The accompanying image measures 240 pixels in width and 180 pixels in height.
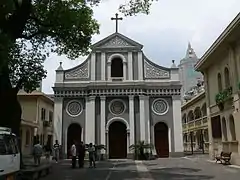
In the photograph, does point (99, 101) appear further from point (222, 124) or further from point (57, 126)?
point (222, 124)

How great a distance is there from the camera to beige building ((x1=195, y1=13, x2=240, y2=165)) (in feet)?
67.1

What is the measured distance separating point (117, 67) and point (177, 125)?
8.54m

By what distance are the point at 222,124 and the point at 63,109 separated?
52.8 feet

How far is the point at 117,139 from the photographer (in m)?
34.1

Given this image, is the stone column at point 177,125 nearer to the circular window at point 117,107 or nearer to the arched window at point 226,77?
the circular window at point 117,107

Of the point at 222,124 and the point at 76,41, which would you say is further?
the point at 222,124

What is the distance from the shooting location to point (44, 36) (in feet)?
58.3

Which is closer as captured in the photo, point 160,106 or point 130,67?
point 160,106

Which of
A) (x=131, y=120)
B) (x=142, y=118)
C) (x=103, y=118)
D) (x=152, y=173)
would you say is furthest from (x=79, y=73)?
(x=152, y=173)

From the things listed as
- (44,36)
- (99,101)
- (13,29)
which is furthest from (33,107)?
(13,29)

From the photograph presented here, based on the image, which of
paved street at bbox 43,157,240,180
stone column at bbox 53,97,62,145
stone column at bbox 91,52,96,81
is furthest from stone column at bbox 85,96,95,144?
paved street at bbox 43,157,240,180

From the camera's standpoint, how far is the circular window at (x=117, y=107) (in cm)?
3372

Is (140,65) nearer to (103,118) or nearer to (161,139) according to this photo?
(103,118)

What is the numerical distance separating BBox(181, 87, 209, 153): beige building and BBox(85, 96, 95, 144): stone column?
1522 centimetres
